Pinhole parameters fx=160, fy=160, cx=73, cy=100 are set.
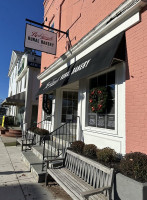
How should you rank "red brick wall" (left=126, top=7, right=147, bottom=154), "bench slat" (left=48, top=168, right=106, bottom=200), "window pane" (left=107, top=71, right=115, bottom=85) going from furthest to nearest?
"window pane" (left=107, top=71, right=115, bottom=85), "red brick wall" (left=126, top=7, right=147, bottom=154), "bench slat" (left=48, top=168, right=106, bottom=200)

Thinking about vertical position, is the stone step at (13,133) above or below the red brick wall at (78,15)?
below

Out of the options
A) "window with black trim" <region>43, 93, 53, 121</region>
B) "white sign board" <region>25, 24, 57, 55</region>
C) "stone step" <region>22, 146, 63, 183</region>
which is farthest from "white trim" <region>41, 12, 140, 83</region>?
"stone step" <region>22, 146, 63, 183</region>

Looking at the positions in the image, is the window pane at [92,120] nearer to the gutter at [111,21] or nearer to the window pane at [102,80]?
the window pane at [102,80]

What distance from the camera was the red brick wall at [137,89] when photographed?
3.32 metres

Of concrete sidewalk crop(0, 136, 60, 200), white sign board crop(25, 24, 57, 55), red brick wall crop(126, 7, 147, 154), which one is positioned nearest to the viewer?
red brick wall crop(126, 7, 147, 154)

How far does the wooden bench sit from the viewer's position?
261 cm

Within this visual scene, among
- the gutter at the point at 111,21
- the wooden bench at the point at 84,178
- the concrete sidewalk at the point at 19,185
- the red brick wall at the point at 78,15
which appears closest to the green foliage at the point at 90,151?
the wooden bench at the point at 84,178

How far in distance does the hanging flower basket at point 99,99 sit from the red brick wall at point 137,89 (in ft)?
2.52

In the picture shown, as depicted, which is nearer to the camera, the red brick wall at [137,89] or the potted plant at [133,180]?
the potted plant at [133,180]

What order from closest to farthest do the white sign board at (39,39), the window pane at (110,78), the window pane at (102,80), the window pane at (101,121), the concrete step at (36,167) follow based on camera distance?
the concrete step at (36,167), the window pane at (110,78), the window pane at (101,121), the window pane at (102,80), the white sign board at (39,39)

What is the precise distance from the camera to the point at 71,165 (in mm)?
3992

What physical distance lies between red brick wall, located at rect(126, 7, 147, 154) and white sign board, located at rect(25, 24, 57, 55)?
13.2 feet

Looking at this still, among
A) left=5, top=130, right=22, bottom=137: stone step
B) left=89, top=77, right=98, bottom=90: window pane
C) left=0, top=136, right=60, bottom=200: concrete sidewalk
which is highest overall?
left=89, top=77, right=98, bottom=90: window pane

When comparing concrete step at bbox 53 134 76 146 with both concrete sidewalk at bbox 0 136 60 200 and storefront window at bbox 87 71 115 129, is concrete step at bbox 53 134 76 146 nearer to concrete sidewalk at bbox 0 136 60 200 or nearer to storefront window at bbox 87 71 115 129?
storefront window at bbox 87 71 115 129
